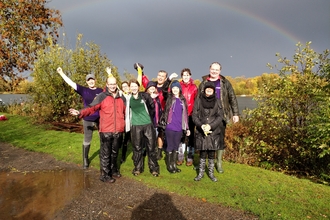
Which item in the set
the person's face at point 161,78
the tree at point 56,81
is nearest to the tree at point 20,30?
the tree at point 56,81

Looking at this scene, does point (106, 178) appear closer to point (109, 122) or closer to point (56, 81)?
point (109, 122)

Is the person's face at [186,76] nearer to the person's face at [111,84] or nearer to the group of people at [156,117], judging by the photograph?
the group of people at [156,117]

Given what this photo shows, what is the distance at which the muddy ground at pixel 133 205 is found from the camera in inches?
148

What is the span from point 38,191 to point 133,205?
1.98 meters

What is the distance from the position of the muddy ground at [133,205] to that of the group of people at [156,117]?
1.59 ft

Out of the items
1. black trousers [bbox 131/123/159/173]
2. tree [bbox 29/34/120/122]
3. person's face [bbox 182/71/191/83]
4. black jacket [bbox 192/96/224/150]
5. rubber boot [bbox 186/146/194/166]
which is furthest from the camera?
tree [bbox 29/34/120/122]

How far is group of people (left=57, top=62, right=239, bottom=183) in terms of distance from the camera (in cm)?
502

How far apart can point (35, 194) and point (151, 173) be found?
94.2 inches

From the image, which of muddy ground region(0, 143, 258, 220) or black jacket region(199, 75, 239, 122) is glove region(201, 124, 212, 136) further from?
muddy ground region(0, 143, 258, 220)

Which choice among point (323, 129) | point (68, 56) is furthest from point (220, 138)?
point (68, 56)

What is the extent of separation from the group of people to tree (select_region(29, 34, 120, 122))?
7124mm

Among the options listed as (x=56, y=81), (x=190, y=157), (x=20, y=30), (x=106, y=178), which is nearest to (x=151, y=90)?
(x=190, y=157)

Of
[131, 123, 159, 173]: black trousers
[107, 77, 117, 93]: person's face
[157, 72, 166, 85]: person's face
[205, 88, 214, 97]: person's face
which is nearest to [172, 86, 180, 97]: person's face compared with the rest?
[205, 88, 214, 97]: person's face

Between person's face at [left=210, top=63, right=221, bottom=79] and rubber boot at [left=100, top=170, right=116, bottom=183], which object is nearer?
rubber boot at [left=100, top=170, right=116, bottom=183]
